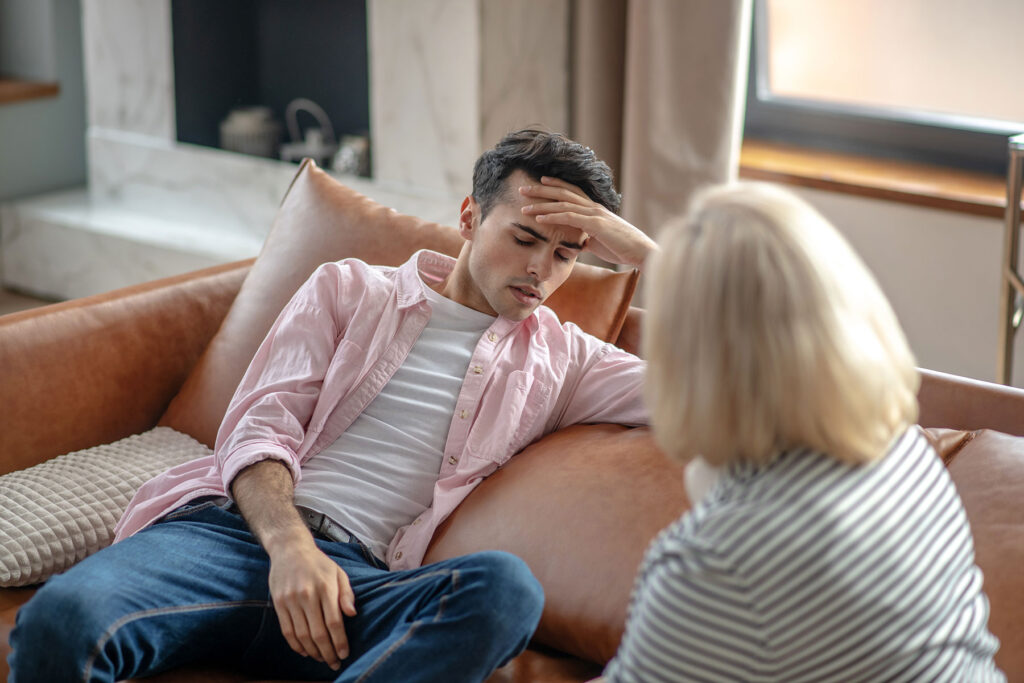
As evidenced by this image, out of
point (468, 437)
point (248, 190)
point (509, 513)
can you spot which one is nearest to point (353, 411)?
point (468, 437)

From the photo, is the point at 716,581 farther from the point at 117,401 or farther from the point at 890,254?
the point at 890,254

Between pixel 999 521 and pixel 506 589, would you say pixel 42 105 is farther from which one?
pixel 999 521

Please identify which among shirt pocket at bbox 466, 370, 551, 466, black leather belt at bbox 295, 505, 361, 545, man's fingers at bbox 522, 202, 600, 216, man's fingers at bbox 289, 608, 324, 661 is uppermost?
man's fingers at bbox 522, 202, 600, 216

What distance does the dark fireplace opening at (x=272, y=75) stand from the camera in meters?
3.74

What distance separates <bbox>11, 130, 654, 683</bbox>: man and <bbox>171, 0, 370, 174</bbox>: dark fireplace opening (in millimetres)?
2113

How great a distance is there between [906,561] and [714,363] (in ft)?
0.73

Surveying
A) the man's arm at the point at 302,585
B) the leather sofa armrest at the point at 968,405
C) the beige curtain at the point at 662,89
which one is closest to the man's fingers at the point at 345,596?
the man's arm at the point at 302,585

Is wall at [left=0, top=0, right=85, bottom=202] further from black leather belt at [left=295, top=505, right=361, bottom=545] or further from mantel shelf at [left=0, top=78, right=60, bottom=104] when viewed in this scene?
black leather belt at [left=295, top=505, right=361, bottom=545]

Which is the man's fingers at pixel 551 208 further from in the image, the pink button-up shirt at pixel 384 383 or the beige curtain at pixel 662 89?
the beige curtain at pixel 662 89

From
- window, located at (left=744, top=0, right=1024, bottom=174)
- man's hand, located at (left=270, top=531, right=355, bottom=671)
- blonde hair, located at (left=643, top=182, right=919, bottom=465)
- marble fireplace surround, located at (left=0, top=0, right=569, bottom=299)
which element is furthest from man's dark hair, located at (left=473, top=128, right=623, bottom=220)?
window, located at (left=744, top=0, right=1024, bottom=174)

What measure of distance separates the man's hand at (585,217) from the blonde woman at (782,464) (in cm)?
65

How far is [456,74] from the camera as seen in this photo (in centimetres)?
305

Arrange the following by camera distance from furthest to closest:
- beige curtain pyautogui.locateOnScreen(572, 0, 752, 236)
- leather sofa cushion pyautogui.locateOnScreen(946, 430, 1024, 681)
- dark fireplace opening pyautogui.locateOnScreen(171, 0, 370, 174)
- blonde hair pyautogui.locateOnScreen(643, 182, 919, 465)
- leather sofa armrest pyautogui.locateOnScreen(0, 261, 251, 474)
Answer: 1. dark fireplace opening pyautogui.locateOnScreen(171, 0, 370, 174)
2. beige curtain pyautogui.locateOnScreen(572, 0, 752, 236)
3. leather sofa armrest pyautogui.locateOnScreen(0, 261, 251, 474)
4. leather sofa cushion pyautogui.locateOnScreen(946, 430, 1024, 681)
5. blonde hair pyautogui.locateOnScreen(643, 182, 919, 465)

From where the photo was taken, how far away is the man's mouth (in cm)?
158
